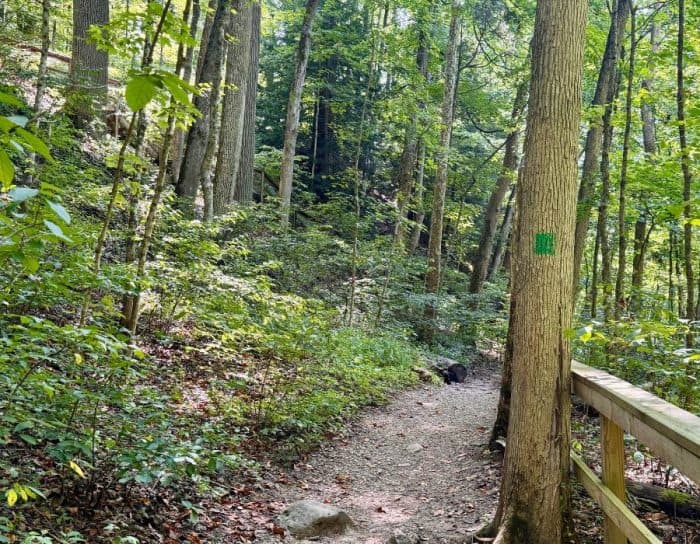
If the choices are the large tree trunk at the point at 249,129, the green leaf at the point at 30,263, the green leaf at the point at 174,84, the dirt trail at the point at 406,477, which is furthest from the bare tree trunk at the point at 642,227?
the large tree trunk at the point at 249,129

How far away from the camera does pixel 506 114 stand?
71.4 feet

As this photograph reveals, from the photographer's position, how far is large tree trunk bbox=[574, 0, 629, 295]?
8.96 m

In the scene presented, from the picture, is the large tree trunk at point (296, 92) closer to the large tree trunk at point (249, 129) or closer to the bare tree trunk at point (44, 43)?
the large tree trunk at point (249, 129)

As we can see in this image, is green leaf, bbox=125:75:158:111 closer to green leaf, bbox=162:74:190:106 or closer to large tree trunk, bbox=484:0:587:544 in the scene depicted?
green leaf, bbox=162:74:190:106

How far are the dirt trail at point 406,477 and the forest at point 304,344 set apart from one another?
4cm

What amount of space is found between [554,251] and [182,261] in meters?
5.10

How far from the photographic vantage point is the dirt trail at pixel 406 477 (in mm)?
4426

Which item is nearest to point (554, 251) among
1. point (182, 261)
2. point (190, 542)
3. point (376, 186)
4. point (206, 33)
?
point (190, 542)

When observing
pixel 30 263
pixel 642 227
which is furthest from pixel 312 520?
pixel 642 227

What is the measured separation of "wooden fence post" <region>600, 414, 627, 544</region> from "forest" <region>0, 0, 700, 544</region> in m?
0.01

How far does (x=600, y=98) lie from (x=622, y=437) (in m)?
8.60

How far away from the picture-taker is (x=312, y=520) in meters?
4.14

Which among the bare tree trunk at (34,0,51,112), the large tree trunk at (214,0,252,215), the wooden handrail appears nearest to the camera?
the wooden handrail

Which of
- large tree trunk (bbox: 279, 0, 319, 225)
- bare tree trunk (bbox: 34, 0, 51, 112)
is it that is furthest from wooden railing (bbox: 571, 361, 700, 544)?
large tree trunk (bbox: 279, 0, 319, 225)
